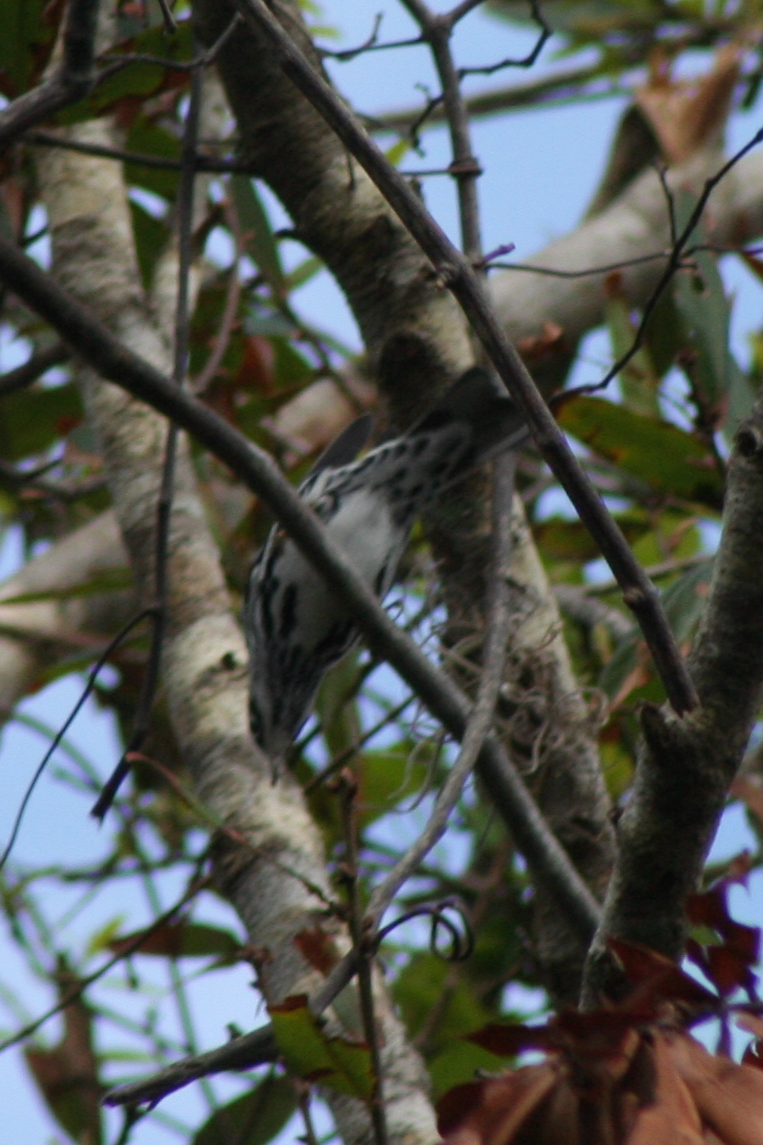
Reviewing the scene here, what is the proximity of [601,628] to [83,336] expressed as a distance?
1.90 metres

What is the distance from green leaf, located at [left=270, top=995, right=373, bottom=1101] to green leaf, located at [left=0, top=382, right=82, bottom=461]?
8.79 feet

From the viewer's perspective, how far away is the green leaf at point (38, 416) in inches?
148

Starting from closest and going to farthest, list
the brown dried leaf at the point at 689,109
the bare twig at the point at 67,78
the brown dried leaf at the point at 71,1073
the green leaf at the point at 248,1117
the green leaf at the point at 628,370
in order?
1. the bare twig at the point at 67,78
2. the green leaf at the point at 248,1117
3. the brown dried leaf at the point at 71,1073
4. the green leaf at the point at 628,370
5. the brown dried leaf at the point at 689,109

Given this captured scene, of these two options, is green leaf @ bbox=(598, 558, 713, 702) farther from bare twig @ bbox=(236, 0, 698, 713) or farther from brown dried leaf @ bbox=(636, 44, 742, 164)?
brown dried leaf @ bbox=(636, 44, 742, 164)

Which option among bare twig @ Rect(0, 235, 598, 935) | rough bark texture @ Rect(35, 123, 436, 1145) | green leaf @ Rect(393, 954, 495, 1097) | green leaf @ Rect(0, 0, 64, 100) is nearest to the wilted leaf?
green leaf @ Rect(393, 954, 495, 1097)

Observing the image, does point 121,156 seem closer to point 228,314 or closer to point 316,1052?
point 228,314

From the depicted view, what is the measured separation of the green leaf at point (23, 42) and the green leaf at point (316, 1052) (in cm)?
175

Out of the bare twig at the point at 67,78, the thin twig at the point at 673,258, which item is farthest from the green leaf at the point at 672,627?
the bare twig at the point at 67,78

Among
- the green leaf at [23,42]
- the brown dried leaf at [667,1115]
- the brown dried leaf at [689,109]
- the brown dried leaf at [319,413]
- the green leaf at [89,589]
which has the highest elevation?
the brown dried leaf at [689,109]

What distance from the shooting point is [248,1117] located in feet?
8.49

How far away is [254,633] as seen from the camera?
3.07 metres

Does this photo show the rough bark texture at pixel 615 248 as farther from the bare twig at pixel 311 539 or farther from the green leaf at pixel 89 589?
the bare twig at pixel 311 539

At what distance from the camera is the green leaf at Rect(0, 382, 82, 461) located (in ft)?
12.3

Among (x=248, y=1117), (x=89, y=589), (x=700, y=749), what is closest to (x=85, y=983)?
(x=248, y=1117)
